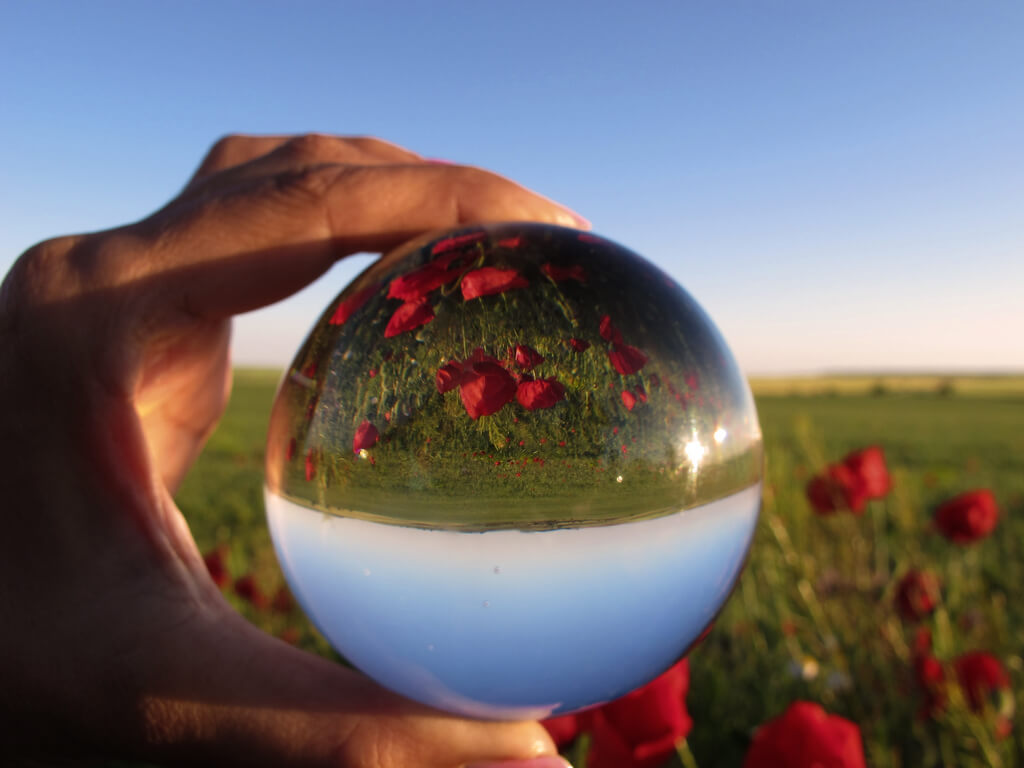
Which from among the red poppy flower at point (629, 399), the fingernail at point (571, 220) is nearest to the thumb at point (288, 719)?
the red poppy flower at point (629, 399)

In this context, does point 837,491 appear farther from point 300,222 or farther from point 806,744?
point 300,222

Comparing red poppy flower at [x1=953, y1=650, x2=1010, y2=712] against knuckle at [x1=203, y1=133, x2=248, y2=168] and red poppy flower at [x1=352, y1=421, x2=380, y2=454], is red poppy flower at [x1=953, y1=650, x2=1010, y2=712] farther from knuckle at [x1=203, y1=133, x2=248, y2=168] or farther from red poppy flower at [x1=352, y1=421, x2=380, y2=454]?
knuckle at [x1=203, y1=133, x2=248, y2=168]

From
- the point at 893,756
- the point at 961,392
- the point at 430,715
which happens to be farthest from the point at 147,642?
the point at 961,392

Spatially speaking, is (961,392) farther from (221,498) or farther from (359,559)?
(359,559)

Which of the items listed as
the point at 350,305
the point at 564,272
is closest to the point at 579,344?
the point at 564,272

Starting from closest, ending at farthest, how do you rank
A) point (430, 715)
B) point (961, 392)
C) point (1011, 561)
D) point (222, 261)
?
point (430, 715) < point (222, 261) < point (1011, 561) < point (961, 392)

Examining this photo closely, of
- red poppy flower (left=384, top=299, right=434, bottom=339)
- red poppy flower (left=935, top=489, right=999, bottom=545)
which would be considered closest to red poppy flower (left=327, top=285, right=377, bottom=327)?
red poppy flower (left=384, top=299, right=434, bottom=339)

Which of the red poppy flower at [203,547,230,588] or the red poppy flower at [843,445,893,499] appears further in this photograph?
the red poppy flower at [203,547,230,588]
